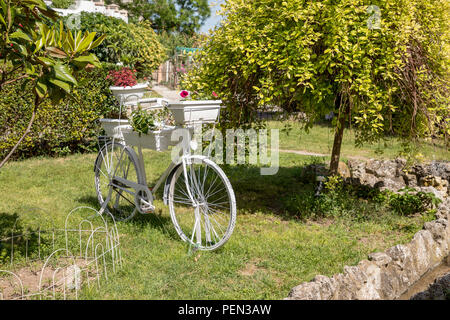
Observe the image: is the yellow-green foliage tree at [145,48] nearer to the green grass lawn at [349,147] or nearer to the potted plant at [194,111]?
the green grass lawn at [349,147]

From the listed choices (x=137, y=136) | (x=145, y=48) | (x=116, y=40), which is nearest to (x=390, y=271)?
(x=137, y=136)

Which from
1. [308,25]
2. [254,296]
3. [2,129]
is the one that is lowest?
[254,296]

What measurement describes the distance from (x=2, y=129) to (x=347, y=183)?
20.1ft

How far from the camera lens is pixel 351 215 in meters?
5.70

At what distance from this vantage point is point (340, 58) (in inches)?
198

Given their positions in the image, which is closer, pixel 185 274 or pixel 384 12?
pixel 185 274

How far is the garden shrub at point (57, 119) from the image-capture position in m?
8.23

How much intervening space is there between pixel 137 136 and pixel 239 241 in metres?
1.63

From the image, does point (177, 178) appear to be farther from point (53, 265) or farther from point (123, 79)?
point (53, 265)

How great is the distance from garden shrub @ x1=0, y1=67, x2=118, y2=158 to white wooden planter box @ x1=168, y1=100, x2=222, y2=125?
14.2ft

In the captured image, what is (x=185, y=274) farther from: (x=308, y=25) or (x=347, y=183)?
(x=347, y=183)
